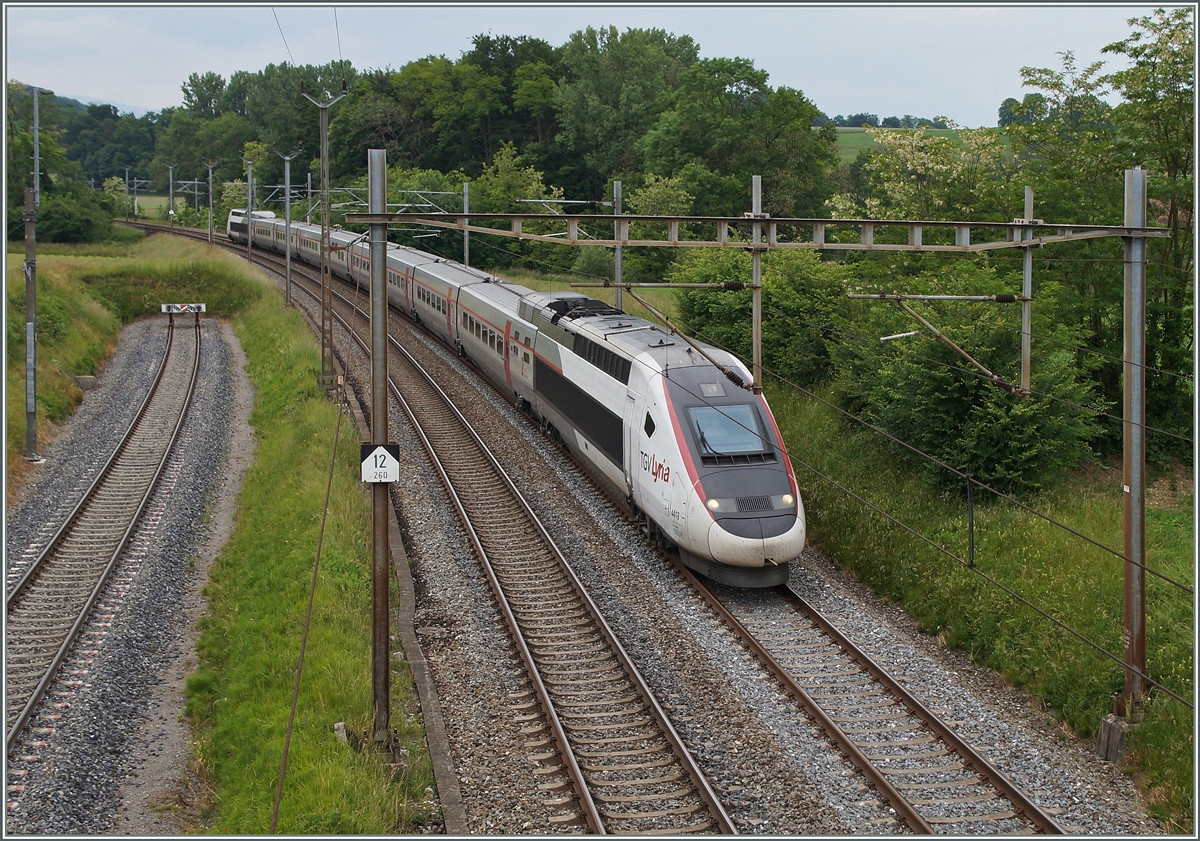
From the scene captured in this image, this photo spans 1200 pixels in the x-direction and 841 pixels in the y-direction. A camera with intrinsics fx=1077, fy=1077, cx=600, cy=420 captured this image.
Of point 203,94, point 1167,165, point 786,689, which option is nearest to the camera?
point 786,689

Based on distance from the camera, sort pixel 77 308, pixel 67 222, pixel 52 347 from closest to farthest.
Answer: pixel 52 347, pixel 77 308, pixel 67 222

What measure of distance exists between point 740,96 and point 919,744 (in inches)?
1934

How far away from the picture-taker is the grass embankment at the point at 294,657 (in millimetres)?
10469

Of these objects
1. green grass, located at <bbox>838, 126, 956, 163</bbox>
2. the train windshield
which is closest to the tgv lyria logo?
the train windshield

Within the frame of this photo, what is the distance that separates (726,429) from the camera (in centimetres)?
1641

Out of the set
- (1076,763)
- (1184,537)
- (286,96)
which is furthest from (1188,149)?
(286,96)

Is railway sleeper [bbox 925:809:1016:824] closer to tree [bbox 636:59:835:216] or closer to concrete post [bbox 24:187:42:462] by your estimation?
concrete post [bbox 24:187:42:462]

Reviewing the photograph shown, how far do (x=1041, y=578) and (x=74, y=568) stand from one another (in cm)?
1537

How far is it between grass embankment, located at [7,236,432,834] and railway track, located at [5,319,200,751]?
187 cm

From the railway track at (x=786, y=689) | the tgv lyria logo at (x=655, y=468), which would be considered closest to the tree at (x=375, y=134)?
the tgv lyria logo at (x=655, y=468)

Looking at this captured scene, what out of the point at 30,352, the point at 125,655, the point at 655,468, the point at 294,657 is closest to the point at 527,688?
the point at 294,657

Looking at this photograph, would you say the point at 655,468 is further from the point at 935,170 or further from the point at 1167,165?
the point at 935,170

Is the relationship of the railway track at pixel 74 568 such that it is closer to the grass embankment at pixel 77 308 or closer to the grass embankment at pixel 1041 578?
the grass embankment at pixel 77 308

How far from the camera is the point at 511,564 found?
17.3 meters
